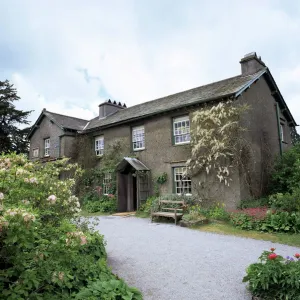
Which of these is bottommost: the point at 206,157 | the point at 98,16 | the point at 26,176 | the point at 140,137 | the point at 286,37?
the point at 26,176

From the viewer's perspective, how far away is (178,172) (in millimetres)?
14461

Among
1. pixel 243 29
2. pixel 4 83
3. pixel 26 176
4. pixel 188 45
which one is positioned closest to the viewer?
pixel 26 176

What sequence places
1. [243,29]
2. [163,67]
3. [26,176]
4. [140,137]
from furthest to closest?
[140,137] → [163,67] → [243,29] → [26,176]

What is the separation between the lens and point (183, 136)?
14.6 metres

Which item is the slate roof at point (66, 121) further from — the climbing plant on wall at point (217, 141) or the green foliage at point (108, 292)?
the green foliage at point (108, 292)

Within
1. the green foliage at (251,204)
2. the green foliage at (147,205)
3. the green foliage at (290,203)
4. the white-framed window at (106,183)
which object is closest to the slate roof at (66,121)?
the white-framed window at (106,183)

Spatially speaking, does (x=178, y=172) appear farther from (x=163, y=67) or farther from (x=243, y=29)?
(x=243, y=29)

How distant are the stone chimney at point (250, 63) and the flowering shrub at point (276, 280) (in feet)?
45.4

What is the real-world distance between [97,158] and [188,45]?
11596 millimetres

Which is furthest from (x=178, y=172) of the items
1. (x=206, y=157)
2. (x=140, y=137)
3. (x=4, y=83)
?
(x=4, y=83)

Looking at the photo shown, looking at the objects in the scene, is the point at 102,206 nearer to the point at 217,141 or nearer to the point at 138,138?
the point at 138,138

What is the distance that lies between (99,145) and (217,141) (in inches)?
400

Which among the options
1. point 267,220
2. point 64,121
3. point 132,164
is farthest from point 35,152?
point 267,220

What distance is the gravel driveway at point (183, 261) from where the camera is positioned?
15.1 ft
